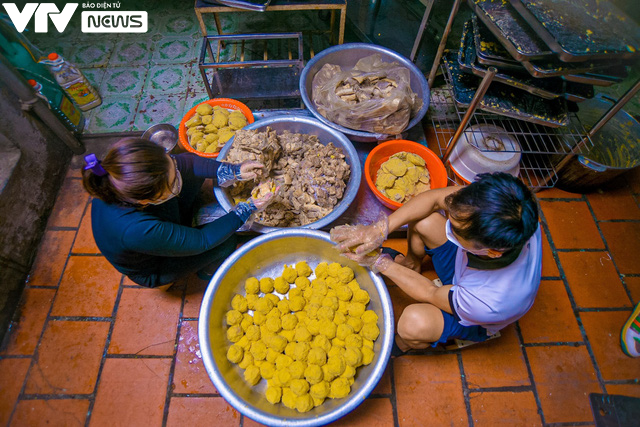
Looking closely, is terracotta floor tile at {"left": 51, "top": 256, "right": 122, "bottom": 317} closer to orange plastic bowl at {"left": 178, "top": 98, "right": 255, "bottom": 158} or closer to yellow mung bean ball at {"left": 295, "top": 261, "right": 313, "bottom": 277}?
orange plastic bowl at {"left": 178, "top": 98, "right": 255, "bottom": 158}

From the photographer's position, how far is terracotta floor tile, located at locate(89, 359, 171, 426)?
2037mm

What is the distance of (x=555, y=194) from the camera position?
2.85 meters

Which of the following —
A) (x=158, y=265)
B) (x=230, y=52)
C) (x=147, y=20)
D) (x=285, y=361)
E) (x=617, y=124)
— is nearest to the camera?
(x=285, y=361)

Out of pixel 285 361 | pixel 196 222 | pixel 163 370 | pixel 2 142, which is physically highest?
pixel 2 142

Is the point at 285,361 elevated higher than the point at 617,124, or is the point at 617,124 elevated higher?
the point at 617,124

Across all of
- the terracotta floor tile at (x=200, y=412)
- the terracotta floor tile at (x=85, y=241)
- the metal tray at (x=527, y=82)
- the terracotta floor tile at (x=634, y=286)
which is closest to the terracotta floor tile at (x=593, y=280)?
the terracotta floor tile at (x=634, y=286)

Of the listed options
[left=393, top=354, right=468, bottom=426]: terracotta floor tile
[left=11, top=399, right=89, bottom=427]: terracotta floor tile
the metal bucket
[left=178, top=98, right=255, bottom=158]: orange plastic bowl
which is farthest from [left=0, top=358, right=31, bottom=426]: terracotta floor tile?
the metal bucket

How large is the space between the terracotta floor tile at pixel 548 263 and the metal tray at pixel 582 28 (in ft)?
4.63

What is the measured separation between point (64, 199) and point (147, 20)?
8.11ft

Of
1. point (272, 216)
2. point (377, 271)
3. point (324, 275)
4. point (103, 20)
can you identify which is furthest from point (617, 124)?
point (103, 20)

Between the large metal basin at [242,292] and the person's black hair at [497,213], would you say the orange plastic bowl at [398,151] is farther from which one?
the person's black hair at [497,213]

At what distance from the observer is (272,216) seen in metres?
2.25

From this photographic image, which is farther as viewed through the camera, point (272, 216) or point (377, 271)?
point (272, 216)

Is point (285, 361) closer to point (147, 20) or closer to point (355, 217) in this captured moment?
point (355, 217)
